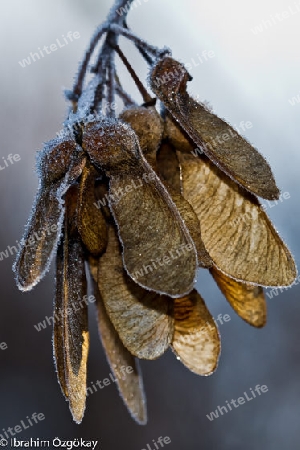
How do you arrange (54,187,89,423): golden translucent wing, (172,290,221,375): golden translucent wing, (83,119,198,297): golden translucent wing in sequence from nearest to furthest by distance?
1. (83,119,198,297): golden translucent wing
2. (54,187,89,423): golden translucent wing
3. (172,290,221,375): golden translucent wing

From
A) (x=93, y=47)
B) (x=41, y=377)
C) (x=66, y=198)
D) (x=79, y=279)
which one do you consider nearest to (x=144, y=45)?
(x=93, y=47)

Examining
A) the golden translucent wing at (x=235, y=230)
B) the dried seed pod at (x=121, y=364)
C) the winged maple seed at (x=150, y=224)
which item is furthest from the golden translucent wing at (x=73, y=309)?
the golden translucent wing at (x=235, y=230)

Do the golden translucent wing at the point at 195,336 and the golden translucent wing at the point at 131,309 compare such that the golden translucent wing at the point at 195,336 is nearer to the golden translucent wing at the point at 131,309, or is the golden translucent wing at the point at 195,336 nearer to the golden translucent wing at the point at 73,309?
the golden translucent wing at the point at 131,309

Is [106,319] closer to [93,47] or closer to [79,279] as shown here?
[79,279]

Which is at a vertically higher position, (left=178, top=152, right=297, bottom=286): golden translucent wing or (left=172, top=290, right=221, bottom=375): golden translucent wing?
(left=178, top=152, right=297, bottom=286): golden translucent wing

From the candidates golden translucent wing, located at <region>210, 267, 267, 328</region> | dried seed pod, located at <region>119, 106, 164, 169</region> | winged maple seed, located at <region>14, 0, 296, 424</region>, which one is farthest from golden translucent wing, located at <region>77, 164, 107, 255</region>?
golden translucent wing, located at <region>210, 267, 267, 328</region>

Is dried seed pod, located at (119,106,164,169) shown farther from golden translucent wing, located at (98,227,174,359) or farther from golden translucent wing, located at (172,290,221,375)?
golden translucent wing, located at (172,290,221,375)

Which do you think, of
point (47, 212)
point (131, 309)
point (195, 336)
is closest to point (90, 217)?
point (47, 212)
